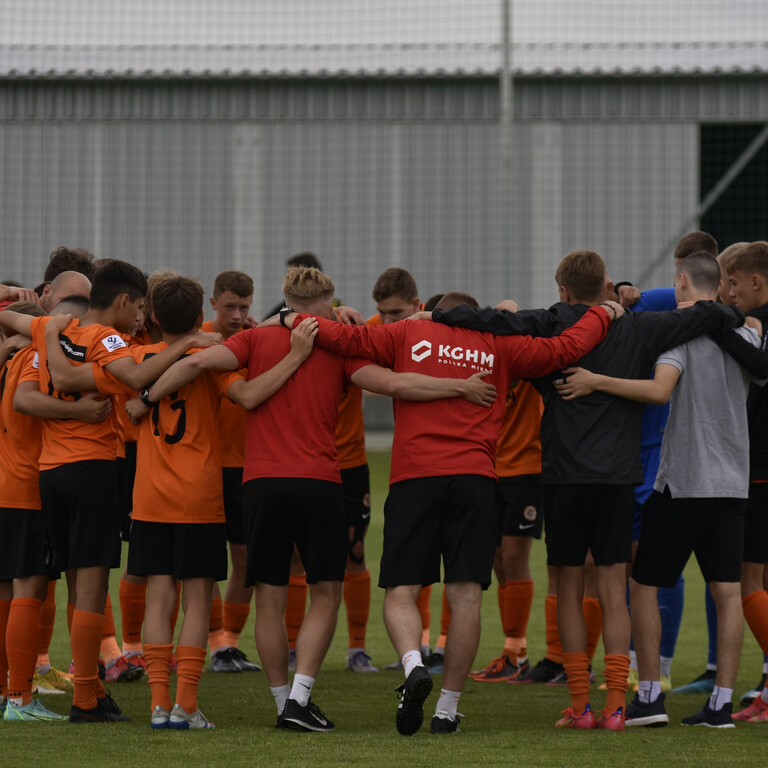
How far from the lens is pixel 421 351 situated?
16.5 feet

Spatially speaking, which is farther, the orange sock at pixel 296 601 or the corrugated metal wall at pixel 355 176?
the corrugated metal wall at pixel 355 176

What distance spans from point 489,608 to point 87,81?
37.1 feet

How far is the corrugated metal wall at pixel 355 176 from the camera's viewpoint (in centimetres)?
1727

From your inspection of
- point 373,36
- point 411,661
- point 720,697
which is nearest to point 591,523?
point 720,697

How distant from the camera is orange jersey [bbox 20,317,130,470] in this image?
16.6 ft

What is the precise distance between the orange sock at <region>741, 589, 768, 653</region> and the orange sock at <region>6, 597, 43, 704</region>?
3.28m

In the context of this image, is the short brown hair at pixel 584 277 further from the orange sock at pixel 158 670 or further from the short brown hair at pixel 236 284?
the orange sock at pixel 158 670

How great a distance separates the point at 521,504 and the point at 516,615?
2.14ft

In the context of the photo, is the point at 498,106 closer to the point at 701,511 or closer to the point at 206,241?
the point at 206,241

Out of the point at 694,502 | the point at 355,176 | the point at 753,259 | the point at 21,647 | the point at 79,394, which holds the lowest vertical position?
the point at 21,647

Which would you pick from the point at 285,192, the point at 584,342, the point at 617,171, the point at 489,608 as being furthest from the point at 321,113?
the point at 584,342

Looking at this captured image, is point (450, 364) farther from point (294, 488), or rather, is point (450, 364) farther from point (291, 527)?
point (291, 527)

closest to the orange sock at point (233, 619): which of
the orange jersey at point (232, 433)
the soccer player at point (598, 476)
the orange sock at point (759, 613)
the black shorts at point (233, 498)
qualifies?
the black shorts at point (233, 498)

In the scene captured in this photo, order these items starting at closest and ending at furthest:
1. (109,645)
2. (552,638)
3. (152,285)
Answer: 1. (152,285)
2. (109,645)
3. (552,638)
